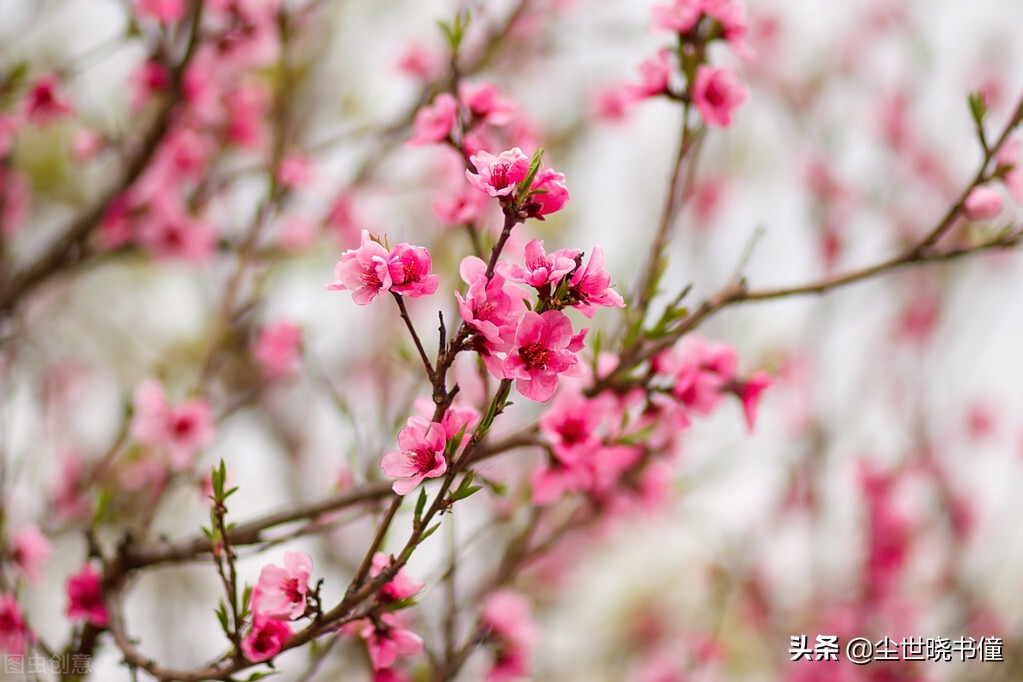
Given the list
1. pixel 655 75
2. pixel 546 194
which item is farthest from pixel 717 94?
pixel 546 194

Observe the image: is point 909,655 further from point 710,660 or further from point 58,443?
point 58,443

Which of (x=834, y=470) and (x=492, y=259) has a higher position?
(x=834, y=470)

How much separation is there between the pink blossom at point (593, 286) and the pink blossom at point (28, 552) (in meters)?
1.77

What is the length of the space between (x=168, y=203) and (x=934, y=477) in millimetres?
4039

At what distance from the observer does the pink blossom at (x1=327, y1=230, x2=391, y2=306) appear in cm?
119

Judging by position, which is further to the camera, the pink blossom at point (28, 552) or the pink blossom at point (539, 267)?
the pink blossom at point (28, 552)

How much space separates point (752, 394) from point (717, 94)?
718mm

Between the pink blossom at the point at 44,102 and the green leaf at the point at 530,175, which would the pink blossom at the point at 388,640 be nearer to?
the green leaf at the point at 530,175

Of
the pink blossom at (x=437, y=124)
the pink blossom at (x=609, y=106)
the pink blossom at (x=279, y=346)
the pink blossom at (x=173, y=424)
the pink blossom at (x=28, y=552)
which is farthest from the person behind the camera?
the pink blossom at (x=609, y=106)

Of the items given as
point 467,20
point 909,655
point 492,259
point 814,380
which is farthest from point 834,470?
point 492,259

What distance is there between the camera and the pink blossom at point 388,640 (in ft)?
4.63

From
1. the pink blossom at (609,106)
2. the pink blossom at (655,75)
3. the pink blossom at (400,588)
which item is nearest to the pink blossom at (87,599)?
the pink blossom at (400,588)

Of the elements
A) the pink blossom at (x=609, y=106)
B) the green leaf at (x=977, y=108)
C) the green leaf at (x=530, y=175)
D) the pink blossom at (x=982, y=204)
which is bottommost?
the green leaf at (x=530, y=175)

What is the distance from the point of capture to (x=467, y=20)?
5.96ft
